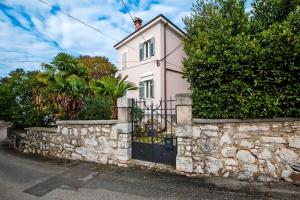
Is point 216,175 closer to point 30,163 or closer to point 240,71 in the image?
point 240,71

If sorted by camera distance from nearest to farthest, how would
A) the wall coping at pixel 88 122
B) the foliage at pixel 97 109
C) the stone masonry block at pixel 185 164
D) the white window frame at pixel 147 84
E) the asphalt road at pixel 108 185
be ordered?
the asphalt road at pixel 108 185, the stone masonry block at pixel 185 164, the wall coping at pixel 88 122, the foliage at pixel 97 109, the white window frame at pixel 147 84

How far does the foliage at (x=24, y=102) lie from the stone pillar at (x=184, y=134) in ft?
21.6

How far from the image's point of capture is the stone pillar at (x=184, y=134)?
4.53 m

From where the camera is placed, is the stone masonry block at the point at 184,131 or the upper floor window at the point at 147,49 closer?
the stone masonry block at the point at 184,131

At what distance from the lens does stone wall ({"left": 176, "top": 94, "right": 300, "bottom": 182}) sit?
3811 millimetres

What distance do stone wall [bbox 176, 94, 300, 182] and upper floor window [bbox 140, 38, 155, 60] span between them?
8.81 meters

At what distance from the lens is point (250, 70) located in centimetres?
398

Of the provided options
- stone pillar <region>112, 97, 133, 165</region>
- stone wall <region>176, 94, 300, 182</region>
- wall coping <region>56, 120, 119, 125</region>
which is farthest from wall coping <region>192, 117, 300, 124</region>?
wall coping <region>56, 120, 119, 125</region>

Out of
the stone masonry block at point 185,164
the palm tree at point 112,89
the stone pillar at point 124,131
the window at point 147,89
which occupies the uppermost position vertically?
the window at point 147,89

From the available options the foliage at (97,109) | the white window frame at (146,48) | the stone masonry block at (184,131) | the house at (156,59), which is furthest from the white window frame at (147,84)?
the stone masonry block at (184,131)

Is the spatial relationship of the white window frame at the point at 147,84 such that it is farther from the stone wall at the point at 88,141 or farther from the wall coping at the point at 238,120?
the wall coping at the point at 238,120

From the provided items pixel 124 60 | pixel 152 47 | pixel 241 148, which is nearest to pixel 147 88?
pixel 152 47

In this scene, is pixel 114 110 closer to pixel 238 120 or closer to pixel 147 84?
pixel 238 120

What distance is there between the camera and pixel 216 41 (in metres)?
4.45
